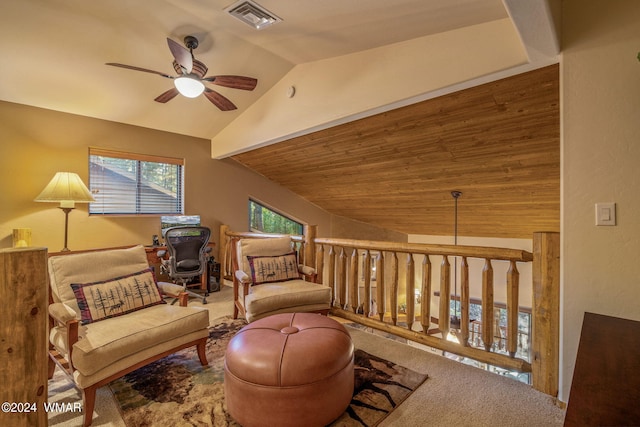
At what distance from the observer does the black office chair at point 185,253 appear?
151 inches

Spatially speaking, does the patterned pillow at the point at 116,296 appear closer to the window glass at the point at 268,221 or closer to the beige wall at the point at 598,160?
the beige wall at the point at 598,160

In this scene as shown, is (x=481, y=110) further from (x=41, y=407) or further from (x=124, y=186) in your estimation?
(x=124, y=186)

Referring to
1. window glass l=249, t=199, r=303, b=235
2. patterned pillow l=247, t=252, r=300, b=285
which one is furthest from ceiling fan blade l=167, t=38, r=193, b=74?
window glass l=249, t=199, r=303, b=235

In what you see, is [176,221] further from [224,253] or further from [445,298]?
[445,298]

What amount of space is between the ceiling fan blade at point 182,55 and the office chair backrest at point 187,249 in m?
2.06

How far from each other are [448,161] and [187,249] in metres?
3.47

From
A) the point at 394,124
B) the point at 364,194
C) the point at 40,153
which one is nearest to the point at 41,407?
the point at 394,124

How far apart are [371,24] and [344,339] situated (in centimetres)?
239

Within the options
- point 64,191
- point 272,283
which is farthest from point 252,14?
point 64,191

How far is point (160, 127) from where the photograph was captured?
4531mm

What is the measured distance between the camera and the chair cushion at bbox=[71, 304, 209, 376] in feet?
5.62

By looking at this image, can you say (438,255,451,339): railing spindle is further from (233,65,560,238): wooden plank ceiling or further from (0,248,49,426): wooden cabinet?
(0,248,49,426): wooden cabinet

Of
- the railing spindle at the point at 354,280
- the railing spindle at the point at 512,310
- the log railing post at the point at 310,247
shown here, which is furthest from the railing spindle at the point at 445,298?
the log railing post at the point at 310,247

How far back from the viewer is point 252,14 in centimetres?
246
